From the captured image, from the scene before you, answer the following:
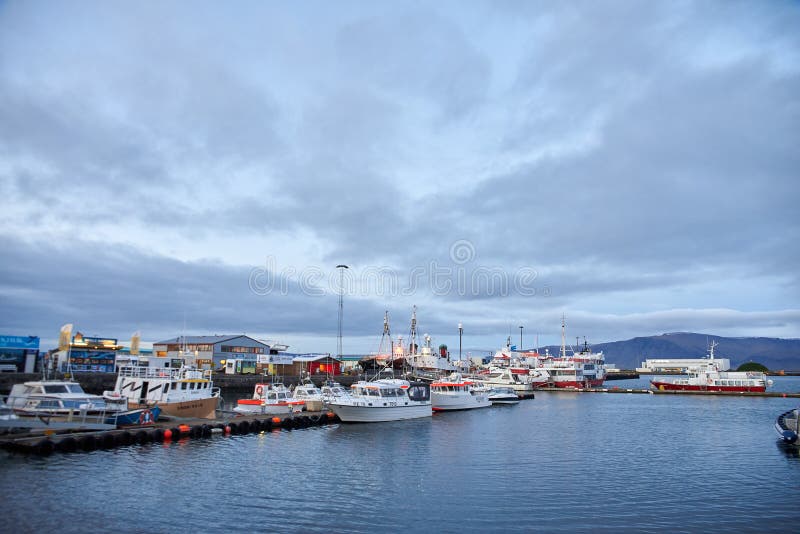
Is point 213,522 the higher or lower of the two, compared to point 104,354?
lower

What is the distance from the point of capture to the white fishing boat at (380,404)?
1912 inches

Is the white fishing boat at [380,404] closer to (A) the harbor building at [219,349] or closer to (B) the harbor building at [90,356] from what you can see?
(B) the harbor building at [90,356]

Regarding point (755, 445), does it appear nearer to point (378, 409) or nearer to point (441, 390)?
point (378, 409)

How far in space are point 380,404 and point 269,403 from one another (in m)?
10.5

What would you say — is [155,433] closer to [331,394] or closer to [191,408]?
[191,408]

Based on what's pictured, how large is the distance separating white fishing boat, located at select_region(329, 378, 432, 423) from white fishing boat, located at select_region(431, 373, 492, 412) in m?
6.83

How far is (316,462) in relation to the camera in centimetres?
3100

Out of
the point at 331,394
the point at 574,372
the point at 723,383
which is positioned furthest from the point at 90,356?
the point at 723,383

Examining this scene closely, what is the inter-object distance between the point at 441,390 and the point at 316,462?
38.5m

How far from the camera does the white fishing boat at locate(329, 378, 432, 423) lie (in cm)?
4856

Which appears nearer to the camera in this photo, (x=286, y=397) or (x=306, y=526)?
(x=306, y=526)

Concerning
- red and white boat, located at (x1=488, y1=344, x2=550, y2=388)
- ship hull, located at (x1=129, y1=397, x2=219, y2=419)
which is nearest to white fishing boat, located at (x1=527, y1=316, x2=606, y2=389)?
red and white boat, located at (x1=488, y1=344, x2=550, y2=388)

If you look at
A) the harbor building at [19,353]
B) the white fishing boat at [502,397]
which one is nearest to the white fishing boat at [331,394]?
the white fishing boat at [502,397]

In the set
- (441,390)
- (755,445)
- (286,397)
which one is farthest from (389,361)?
(755,445)
